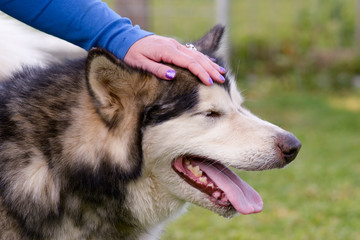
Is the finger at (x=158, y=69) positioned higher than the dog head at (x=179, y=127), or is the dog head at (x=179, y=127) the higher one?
the finger at (x=158, y=69)

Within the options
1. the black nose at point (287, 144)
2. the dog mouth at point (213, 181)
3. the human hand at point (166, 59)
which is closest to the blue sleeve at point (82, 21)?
the human hand at point (166, 59)

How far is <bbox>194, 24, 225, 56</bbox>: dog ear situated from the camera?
2.86 m

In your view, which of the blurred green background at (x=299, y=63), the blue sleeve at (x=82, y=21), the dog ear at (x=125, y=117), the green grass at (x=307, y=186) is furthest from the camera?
the blurred green background at (x=299, y=63)

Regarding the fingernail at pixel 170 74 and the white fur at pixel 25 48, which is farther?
the white fur at pixel 25 48

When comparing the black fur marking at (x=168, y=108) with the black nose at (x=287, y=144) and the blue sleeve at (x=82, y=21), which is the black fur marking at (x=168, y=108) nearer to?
the blue sleeve at (x=82, y=21)

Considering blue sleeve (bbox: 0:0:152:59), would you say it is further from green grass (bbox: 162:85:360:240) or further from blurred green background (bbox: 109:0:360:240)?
blurred green background (bbox: 109:0:360:240)

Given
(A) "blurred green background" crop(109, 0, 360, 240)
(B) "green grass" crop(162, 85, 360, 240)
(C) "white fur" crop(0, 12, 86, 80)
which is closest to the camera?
(C) "white fur" crop(0, 12, 86, 80)

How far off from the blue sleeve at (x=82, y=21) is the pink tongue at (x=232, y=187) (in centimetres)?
63

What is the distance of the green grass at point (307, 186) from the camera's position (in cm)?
489

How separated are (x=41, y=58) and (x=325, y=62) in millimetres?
7586

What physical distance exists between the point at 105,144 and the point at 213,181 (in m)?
0.50

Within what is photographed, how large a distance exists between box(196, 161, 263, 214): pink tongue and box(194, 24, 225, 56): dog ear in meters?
0.60

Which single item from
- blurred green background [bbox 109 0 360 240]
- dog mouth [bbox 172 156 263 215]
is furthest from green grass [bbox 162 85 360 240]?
dog mouth [bbox 172 156 263 215]

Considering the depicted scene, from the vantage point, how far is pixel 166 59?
2.42 meters
